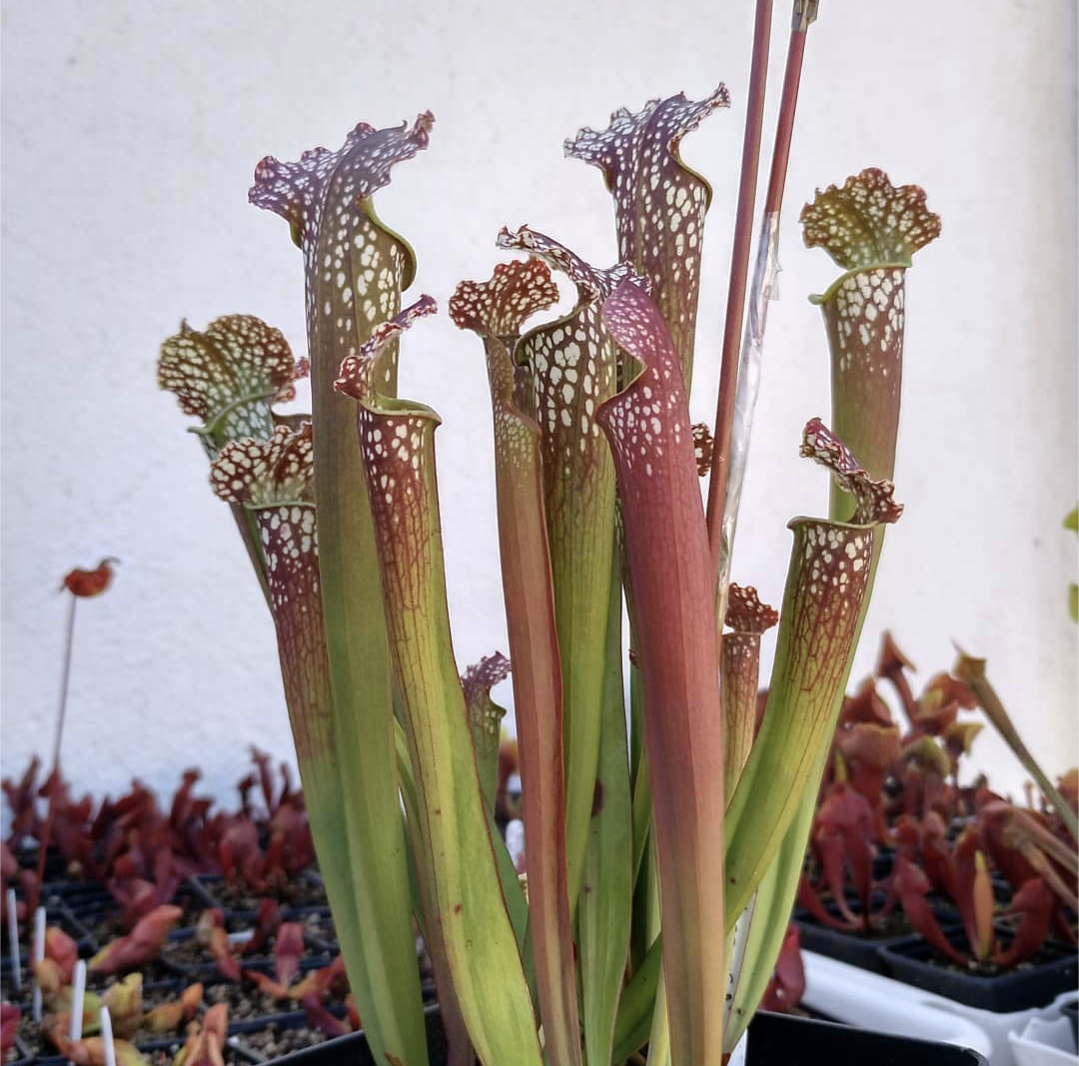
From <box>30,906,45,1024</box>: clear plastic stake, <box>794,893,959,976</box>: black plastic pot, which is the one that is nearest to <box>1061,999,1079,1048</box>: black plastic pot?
<box>794,893,959,976</box>: black plastic pot

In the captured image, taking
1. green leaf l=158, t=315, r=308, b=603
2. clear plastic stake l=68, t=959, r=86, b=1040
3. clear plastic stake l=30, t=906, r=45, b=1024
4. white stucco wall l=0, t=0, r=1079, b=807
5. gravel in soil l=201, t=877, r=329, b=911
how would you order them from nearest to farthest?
green leaf l=158, t=315, r=308, b=603
clear plastic stake l=68, t=959, r=86, b=1040
clear plastic stake l=30, t=906, r=45, b=1024
gravel in soil l=201, t=877, r=329, b=911
white stucco wall l=0, t=0, r=1079, b=807

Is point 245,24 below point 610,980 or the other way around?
the other way around

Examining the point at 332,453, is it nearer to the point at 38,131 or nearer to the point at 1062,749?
the point at 38,131

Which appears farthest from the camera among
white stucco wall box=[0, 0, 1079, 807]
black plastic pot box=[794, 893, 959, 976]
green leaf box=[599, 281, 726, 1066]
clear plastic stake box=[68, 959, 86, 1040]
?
white stucco wall box=[0, 0, 1079, 807]

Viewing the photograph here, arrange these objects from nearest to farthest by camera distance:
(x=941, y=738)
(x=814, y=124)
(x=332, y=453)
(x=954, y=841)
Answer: (x=332, y=453)
(x=954, y=841)
(x=941, y=738)
(x=814, y=124)

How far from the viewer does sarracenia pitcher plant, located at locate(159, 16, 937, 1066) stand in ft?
1.07

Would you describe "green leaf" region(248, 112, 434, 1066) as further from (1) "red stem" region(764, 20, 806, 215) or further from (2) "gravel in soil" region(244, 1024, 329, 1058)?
(2) "gravel in soil" region(244, 1024, 329, 1058)

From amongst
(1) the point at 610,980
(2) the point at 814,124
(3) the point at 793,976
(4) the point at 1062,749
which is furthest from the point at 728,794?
(4) the point at 1062,749

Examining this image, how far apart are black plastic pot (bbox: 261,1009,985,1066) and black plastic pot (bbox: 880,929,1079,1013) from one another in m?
0.32

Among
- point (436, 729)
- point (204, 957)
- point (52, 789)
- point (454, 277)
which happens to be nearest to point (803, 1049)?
point (436, 729)

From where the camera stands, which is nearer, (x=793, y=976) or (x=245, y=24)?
(x=793, y=976)

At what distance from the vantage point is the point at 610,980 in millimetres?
393

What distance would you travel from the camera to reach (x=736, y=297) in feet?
1.29

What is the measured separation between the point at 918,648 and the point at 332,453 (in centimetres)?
173
